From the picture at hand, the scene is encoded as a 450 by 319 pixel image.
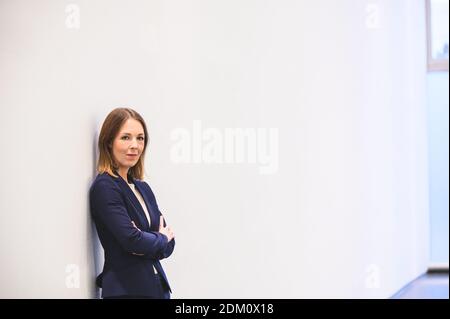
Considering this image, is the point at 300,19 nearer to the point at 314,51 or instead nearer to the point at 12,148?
the point at 314,51

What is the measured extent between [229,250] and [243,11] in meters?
1.09

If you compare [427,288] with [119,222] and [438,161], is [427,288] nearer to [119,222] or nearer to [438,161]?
[438,161]

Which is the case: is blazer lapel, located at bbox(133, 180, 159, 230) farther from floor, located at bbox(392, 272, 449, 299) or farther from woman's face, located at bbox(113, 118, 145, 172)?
floor, located at bbox(392, 272, 449, 299)

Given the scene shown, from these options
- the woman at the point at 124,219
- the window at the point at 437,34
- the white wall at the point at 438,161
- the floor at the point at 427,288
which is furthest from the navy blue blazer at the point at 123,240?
the window at the point at 437,34

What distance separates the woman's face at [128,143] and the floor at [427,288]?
2.90m

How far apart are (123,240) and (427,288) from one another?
3.59m

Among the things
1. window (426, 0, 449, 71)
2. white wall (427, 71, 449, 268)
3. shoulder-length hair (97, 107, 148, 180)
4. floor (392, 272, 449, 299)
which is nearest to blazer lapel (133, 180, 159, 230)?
shoulder-length hair (97, 107, 148, 180)

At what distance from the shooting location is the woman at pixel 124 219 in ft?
7.17

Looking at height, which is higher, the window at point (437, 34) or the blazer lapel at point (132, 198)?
the window at point (437, 34)

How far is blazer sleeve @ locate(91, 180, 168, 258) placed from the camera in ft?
7.04

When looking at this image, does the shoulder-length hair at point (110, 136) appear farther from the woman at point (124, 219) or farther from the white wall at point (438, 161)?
the white wall at point (438, 161)

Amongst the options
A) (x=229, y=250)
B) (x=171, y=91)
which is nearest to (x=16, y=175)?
(x=171, y=91)

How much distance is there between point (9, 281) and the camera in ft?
6.56

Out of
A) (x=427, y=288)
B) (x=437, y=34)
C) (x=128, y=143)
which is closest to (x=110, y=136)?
(x=128, y=143)
